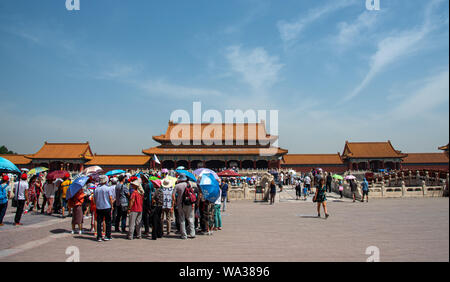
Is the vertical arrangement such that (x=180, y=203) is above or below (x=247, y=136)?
below

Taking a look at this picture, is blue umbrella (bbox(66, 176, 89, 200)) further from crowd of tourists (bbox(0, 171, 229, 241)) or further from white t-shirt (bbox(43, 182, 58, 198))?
white t-shirt (bbox(43, 182, 58, 198))

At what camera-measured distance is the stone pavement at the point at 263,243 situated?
17.1ft

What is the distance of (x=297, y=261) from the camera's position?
4918mm

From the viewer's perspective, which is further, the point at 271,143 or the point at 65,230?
the point at 271,143

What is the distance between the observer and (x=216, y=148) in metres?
42.6

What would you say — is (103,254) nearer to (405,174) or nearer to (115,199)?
(115,199)

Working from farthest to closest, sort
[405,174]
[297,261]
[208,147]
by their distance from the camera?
[208,147] < [405,174] < [297,261]

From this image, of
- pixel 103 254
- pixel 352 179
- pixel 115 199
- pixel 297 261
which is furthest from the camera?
pixel 352 179

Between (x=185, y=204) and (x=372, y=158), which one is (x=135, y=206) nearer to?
(x=185, y=204)

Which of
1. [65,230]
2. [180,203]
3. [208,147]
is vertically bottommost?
[65,230]

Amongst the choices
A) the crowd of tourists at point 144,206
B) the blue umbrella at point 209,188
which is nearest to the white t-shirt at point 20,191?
the crowd of tourists at point 144,206

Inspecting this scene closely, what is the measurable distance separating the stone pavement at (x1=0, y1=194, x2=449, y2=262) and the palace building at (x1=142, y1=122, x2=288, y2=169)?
32782mm
